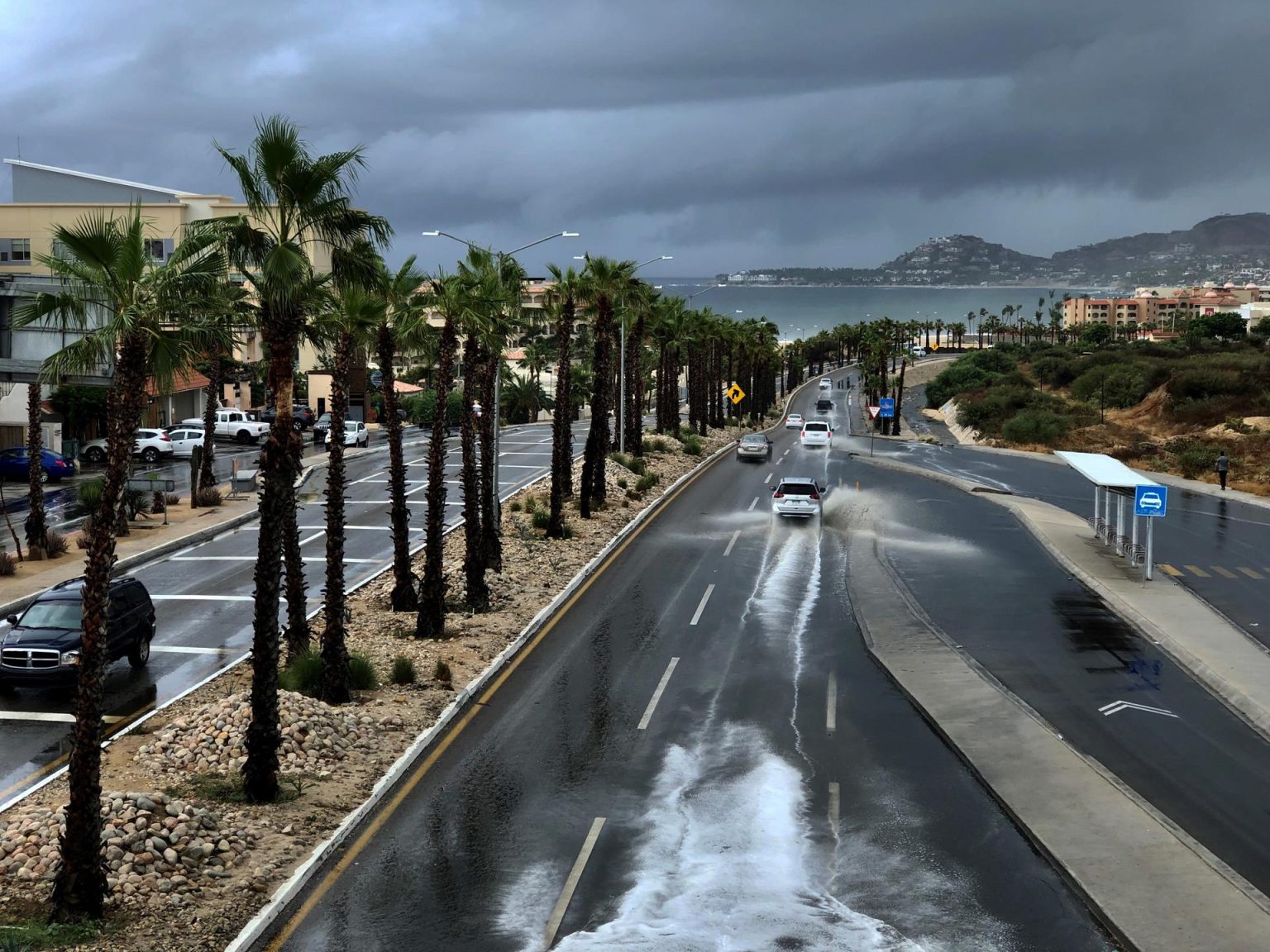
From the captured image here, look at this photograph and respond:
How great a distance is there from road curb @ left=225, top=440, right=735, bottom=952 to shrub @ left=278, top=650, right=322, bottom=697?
2.29 meters

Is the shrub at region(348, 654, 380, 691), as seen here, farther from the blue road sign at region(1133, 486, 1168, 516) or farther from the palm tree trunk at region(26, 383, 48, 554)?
the blue road sign at region(1133, 486, 1168, 516)

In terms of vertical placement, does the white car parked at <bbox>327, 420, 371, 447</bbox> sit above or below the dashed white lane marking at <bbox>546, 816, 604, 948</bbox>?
above

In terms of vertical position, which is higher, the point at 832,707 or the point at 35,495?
the point at 35,495

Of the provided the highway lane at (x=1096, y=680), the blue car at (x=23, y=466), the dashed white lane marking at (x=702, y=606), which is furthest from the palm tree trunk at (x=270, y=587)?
the blue car at (x=23, y=466)

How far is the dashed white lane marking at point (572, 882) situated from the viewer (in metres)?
12.5

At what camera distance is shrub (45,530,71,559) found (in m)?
33.8

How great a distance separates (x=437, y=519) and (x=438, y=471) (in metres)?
1.06

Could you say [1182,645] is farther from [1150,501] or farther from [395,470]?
[395,470]

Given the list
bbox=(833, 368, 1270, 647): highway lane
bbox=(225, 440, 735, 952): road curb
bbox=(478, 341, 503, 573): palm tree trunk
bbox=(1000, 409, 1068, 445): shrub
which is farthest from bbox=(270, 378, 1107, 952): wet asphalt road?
bbox=(1000, 409, 1068, 445): shrub

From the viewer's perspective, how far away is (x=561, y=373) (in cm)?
3866

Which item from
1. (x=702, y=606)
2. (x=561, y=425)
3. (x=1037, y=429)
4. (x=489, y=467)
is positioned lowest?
(x=702, y=606)

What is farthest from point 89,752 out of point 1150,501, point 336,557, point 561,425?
point 561,425

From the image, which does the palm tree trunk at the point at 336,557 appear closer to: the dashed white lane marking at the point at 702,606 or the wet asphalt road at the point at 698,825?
the wet asphalt road at the point at 698,825

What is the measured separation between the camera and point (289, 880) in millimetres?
13414
